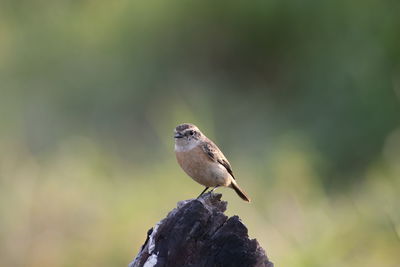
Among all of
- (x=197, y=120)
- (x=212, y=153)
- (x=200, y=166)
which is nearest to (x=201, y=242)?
(x=200, y=166)

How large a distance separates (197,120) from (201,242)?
5090 mm

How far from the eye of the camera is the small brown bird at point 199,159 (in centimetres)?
670

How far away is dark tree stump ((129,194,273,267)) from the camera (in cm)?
448

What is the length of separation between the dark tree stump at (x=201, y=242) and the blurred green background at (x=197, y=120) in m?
2.49

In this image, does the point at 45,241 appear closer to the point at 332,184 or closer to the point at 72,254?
the point at 72,254

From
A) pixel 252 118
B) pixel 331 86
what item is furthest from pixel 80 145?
pixel 331 86

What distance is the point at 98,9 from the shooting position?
48.2 feet

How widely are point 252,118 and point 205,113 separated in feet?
8.32

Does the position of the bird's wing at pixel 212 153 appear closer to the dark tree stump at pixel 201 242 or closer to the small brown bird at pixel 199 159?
the small brown bird at pixel 199 159

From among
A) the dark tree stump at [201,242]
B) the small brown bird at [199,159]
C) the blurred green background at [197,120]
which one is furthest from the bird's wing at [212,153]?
the dark tree stump at [201,242]

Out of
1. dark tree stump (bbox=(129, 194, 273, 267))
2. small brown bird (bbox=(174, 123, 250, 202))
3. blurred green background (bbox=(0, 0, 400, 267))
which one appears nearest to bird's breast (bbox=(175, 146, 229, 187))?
small brown bird (bbox=(174, 123, 250, 202))

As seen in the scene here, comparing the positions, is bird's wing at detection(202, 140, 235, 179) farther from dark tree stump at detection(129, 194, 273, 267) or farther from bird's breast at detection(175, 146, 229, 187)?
dark tree stump at detection(129, 194, 273, 267)

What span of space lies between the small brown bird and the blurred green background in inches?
36.8

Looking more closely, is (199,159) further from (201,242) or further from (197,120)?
(197,120)
